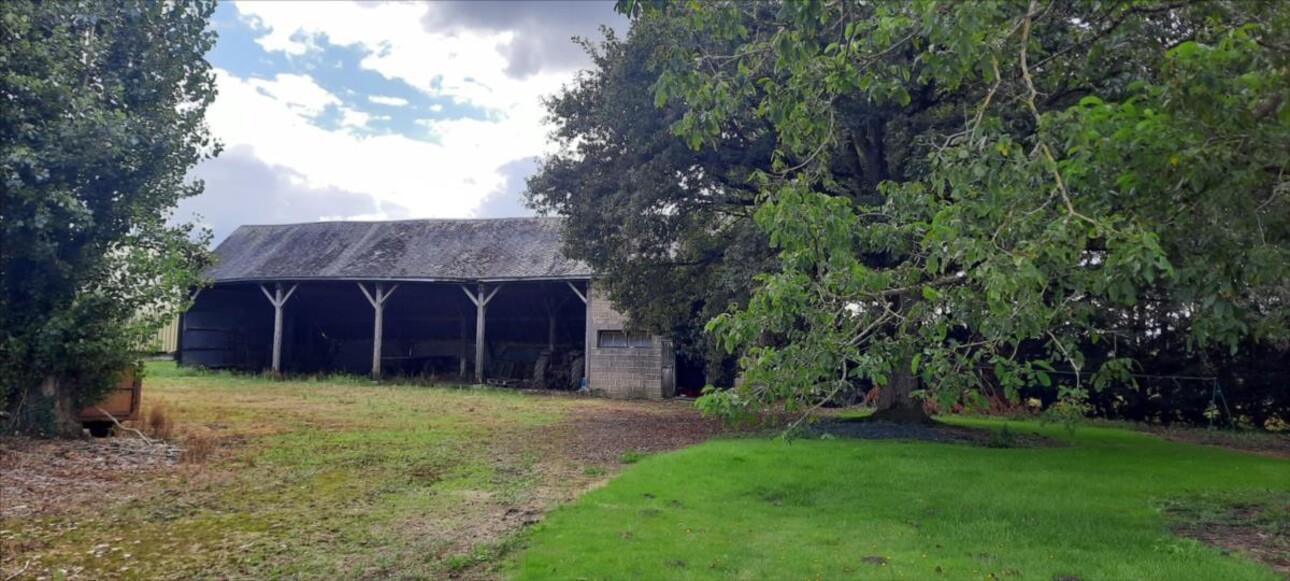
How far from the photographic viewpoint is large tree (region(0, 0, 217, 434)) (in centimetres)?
1016

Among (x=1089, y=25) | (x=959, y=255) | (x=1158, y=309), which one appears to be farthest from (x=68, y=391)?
(x=1158, y=309)

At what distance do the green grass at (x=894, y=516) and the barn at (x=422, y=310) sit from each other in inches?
498

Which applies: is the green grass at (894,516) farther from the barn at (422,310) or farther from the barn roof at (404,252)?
the barn roof at (404,252)

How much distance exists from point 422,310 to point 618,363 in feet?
32.8

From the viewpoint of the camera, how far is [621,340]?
74.9 ft

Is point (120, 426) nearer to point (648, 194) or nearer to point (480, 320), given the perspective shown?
point (648, 194)

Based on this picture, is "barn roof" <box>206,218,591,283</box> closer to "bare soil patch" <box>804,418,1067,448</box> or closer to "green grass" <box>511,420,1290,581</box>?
"bare soil patch" <box>804,418,1067,448</box>

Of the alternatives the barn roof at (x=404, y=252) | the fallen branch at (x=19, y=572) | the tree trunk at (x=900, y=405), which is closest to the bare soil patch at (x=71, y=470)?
the fallen branch at (x=19, y=572)

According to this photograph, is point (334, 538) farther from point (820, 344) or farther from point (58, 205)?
point (58, 205)

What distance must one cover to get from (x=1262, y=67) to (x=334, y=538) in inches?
261

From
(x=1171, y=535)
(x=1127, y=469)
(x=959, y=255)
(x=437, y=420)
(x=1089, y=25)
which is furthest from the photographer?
(x=437, y=420)

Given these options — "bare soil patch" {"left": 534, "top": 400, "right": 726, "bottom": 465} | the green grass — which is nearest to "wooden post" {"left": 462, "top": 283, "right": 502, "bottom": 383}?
"bare soil patch" {"left": 534, "top": 400, "right": 726, "bottom": 465}

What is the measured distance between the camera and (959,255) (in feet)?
14.8

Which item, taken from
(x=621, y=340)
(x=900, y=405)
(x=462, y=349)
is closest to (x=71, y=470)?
(x=900, y=405)
